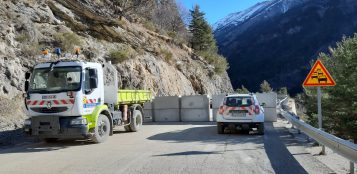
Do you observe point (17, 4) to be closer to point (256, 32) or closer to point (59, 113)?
point (59, 113)

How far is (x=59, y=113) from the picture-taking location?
13.2 meters

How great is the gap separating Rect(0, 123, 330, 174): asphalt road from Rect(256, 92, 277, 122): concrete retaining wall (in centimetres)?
849

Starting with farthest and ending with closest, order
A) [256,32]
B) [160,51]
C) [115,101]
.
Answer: [256,32]
[160,51]
[115,101]

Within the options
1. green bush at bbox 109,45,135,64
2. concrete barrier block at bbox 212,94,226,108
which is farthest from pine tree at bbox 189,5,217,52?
concrete barrier block at bbox 212,94,226,108

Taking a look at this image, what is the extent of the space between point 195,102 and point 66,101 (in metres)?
12.6

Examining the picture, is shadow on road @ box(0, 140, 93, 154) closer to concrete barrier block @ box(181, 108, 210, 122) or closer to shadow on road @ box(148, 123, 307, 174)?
shadow on road @ box(148, 123, 307, 174)

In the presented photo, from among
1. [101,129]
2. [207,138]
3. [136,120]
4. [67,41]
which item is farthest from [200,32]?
[101,129]

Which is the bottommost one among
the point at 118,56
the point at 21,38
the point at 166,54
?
the point at 118,56

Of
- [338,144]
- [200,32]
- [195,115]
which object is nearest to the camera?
[338,144]

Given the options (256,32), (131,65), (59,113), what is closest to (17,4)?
(131,65)

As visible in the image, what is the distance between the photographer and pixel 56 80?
1356cm

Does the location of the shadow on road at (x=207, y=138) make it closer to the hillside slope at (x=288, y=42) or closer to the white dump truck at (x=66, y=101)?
the white dump truck at (x=66, y=101)

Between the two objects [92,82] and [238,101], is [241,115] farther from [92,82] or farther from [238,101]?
[92,82]

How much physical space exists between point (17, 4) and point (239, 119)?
18.1 meters
